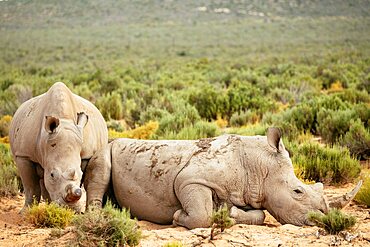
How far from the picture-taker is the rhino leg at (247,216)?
5.80 m

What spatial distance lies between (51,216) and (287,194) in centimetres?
249

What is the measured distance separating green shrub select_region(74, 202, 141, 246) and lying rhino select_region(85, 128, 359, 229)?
1.04m

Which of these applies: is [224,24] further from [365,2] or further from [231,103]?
[231,103]

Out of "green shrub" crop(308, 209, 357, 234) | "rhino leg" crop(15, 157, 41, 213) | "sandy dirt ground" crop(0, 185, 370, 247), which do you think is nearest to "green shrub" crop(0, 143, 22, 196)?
"rhino leg" crop(15, 157, 41, 213)

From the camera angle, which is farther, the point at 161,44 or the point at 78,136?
the point at 161,44

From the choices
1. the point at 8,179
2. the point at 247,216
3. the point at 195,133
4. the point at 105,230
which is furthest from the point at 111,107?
the point at 105,230

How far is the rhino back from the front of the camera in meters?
6.23

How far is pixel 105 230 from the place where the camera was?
475cm

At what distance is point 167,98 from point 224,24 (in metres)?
73.4

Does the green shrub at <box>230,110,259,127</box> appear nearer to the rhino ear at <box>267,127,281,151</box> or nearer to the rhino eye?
the rhino ear at <box>267,127,281,151</box>

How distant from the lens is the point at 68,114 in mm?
6215

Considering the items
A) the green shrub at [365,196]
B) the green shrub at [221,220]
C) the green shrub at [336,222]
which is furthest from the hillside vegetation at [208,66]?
the green shrub at [221,220]

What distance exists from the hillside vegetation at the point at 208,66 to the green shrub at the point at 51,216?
379 centimetres

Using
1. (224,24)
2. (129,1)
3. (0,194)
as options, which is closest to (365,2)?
(224,24)
